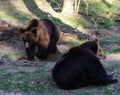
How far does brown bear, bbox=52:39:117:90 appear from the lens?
326 inches

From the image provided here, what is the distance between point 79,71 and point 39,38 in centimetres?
367

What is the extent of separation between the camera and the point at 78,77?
27.3 feet

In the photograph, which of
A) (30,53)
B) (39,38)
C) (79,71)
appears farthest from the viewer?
(30,53)

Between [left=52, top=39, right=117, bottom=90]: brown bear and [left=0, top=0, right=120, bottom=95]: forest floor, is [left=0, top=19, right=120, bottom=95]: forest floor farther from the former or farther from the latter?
[left=52, top=39, right=117, bottom=90]: brown bear

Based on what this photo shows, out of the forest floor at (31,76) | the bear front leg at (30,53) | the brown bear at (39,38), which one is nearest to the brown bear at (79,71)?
the forest floor at (31,76)

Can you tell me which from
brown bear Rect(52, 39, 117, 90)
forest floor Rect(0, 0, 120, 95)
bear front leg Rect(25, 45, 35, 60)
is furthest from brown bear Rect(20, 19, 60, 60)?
brown bear Rect(52, 39, 117, 90)

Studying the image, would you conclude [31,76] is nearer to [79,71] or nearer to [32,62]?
[79,71]

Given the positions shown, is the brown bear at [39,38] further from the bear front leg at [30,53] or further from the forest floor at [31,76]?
the forest floor at [31,76]

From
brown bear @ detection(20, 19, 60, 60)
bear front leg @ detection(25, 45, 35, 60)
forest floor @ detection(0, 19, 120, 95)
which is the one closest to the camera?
forest floor @ detection(0, 19, 120, 95)

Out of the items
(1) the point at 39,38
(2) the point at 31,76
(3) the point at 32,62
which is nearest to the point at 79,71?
(2) the point at 31,76

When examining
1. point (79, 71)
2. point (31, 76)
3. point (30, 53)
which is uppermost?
point (79, 71)

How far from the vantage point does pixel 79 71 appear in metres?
8.27

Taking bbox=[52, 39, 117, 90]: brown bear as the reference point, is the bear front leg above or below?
below

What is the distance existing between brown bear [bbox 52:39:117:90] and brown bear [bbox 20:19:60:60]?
10.5ft
